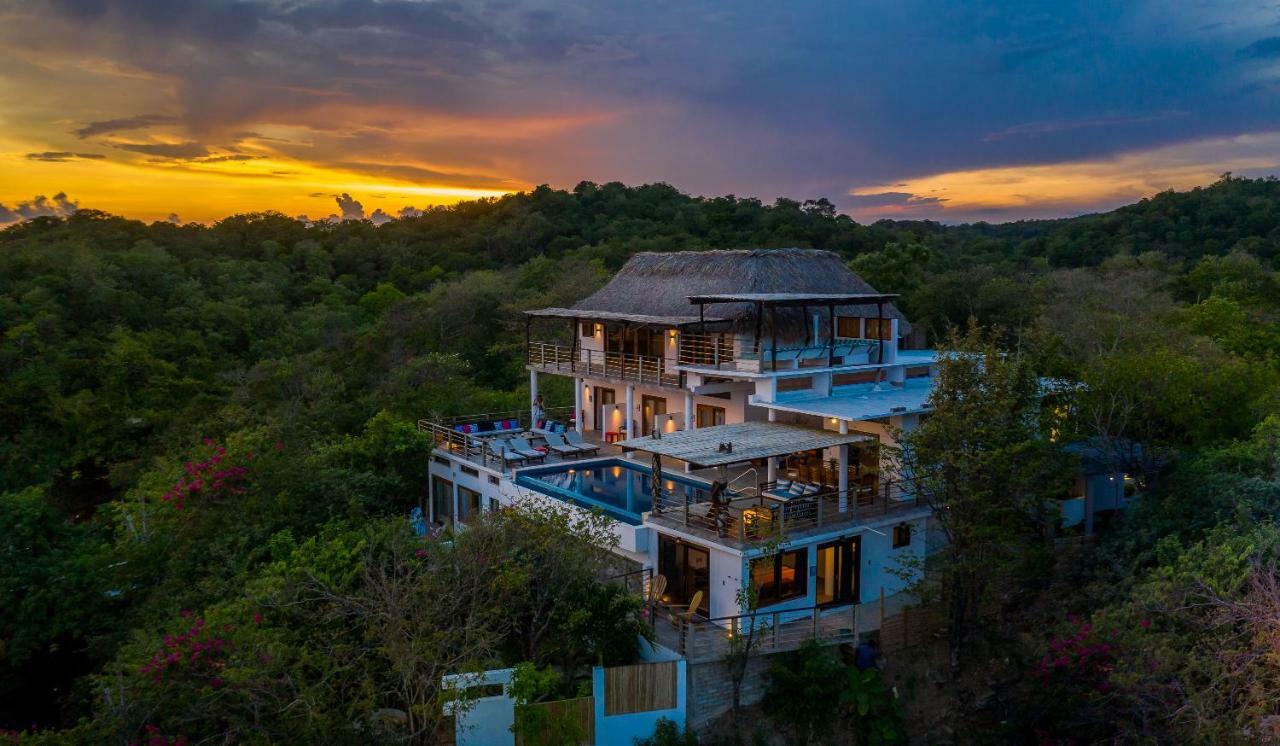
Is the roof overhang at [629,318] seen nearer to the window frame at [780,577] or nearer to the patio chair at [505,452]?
the patio chair at [505,452]

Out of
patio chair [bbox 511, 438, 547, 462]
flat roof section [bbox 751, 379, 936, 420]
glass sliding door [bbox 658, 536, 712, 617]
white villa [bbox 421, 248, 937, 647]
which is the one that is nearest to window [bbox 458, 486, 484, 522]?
white villa [bbox 421, 248, 937, 647]

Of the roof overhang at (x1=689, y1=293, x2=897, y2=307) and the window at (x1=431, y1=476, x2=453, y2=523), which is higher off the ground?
the roof overhang at (x1=689, y1=293, x2=897, y2=307)

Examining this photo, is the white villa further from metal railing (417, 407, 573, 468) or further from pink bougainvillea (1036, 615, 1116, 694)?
pink bougainvillea (1036, 615, 1116, 694)

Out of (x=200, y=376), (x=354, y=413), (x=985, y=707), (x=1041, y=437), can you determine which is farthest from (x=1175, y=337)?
(x=200, y=376)

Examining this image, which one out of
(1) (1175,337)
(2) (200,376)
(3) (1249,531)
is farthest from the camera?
(2) (200,376)

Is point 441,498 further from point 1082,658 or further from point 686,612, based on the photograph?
point 1082,658

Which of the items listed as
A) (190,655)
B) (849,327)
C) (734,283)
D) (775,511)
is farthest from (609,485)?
(190,655)

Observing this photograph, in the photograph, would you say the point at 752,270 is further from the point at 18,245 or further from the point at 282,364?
the point at 18,245
